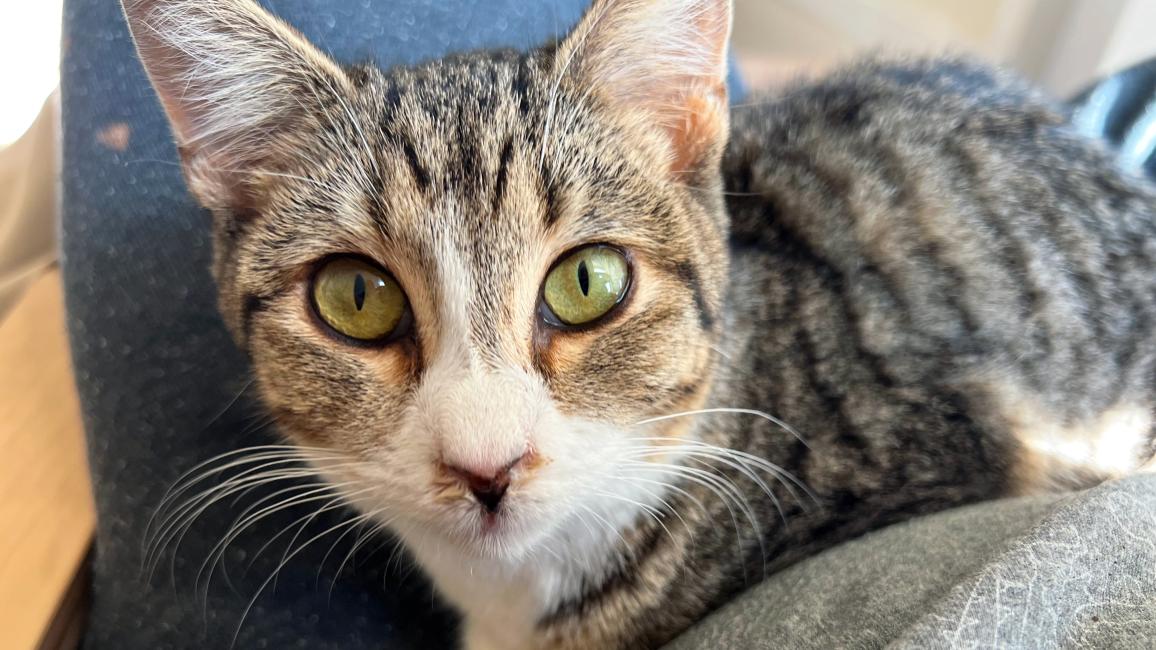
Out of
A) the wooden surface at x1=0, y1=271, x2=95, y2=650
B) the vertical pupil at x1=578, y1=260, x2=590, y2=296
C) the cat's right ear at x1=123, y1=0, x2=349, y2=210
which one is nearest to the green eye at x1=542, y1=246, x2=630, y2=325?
the vertical pupil at x1=578, y1=260, x2=590, y2=296

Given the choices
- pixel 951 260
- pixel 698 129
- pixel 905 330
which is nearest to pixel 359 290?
pixel 698 129

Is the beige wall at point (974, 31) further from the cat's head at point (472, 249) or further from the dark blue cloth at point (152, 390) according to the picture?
the dark blue cloth at point (152, 390)

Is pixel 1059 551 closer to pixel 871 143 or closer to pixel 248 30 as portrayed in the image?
pixel 871 143

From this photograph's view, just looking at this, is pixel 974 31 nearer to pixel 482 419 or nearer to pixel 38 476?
pixel 482 419

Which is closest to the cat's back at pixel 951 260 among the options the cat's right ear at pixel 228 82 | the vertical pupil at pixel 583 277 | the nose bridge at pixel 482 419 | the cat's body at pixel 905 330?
the cat's body at pixel 905 330

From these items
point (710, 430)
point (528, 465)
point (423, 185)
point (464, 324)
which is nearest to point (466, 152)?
point (423, 185)
